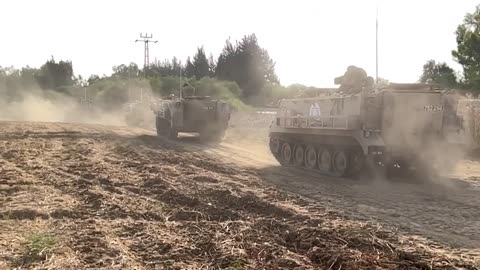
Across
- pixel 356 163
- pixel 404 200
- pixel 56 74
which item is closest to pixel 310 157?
pixel 356 163

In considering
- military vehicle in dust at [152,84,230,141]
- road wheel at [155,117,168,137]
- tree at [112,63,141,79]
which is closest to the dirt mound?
military vehicle in dust at [152,84,230,141]

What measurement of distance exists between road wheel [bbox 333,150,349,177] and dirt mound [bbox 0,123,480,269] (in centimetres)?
235

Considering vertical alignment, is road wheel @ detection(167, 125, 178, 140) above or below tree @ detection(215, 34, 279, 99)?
below

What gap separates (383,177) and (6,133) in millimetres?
14540

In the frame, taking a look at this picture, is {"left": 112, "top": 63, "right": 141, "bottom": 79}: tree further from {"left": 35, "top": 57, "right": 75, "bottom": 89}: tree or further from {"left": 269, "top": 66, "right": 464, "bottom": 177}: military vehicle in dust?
{"left": 269, "top": 66, "right": 464, "bottom": 177}: military vehicle in dust

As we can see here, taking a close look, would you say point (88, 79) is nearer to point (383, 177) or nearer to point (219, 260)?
point (383, 177)

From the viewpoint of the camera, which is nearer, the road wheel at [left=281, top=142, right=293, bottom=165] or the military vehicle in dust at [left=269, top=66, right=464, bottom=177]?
the military vehicle in dust at [left=269, top=66, right=464, bottom=177]

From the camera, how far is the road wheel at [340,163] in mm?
12797

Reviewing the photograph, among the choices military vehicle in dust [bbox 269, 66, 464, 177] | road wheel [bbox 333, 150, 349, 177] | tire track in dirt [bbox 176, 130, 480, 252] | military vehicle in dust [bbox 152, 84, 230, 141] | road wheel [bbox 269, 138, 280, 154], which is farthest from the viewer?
military vehicle in dust [bbox 152, 84, 230, 141]

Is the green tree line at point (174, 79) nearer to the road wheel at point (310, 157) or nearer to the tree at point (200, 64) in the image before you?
the tree at point (200, 64)

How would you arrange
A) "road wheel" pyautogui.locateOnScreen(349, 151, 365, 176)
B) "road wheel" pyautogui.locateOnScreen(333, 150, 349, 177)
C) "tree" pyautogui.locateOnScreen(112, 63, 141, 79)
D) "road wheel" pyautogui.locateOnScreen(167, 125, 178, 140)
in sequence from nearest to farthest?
"road wheel" pyautogui.locateOnScreen(349, 151, 365, 176) < "road wheel" pyautogui.locateOnScreen(333, 150, 349, 177) < "road wheel" pyautogui.locateOnScreen(167, 125, 178, 140) < "tree" pyautogui.locateOnScreen(112, 63, 141, 79)

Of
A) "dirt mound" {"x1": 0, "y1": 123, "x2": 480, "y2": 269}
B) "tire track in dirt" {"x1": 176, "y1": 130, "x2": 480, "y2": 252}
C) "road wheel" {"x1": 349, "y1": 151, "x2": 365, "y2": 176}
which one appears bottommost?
"tire track in dirt" {"x1": 176, "y1": 130, "x2": 480, "y2": 252}

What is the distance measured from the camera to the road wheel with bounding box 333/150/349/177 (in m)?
12.8

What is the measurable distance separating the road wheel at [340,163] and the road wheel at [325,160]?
0.15 meters
